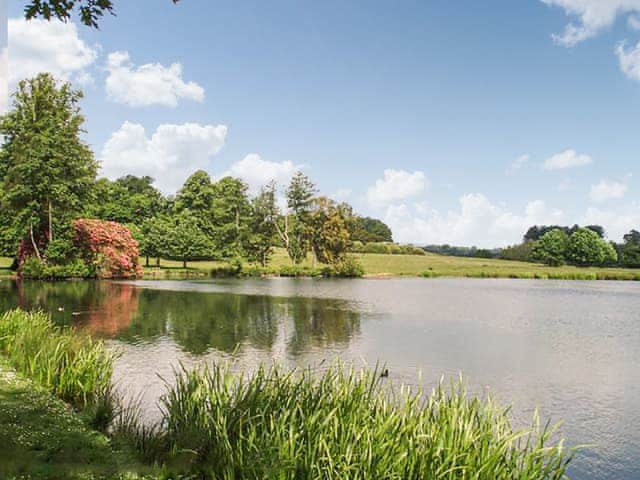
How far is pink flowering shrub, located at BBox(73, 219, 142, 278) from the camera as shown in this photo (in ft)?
124

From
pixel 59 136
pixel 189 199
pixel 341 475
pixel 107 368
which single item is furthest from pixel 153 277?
pixel 341 475

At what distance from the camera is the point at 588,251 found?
253ft

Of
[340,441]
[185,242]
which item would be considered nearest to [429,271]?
[185,242]

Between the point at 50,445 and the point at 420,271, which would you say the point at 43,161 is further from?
the point at 420,271

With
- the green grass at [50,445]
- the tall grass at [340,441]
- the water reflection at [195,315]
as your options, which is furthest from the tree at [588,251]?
the green grass at [50,445]

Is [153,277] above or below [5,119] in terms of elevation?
below

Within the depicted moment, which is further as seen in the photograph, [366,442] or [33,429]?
[33,429]

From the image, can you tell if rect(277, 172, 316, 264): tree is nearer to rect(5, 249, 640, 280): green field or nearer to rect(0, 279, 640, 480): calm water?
rect(5, 249, 640, 280): green field

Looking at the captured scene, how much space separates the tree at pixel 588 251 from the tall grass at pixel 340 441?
82.1m

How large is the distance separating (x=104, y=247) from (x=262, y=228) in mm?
23555

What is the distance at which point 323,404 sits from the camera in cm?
544

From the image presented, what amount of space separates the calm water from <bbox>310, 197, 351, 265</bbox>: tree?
89.5 ft

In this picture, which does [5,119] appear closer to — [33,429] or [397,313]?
[397,313]

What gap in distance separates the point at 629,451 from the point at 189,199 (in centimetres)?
6011
